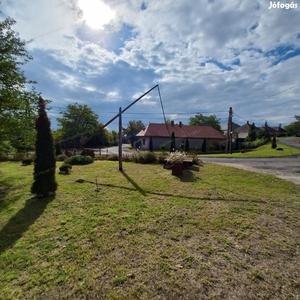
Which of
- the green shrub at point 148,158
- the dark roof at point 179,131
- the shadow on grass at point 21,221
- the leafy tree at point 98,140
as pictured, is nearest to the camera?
the shadow on grass at point 21,221

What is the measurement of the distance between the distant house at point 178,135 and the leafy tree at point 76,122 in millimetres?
14539

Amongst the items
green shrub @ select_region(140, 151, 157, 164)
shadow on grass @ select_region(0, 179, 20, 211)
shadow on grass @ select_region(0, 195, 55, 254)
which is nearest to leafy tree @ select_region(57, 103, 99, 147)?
green shrub @ select_region(140, 151, 157, 164)

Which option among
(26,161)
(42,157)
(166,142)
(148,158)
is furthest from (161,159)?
(166,142)

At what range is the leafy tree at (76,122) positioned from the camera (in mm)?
38719

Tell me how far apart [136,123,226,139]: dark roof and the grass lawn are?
2678 centimetres

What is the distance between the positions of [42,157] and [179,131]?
3033cm

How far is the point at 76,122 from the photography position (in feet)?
132

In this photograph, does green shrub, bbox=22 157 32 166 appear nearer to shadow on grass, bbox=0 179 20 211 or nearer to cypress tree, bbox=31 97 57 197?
shadow on grass, bbox=0 179 20 211

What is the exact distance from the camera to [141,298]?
5.93 ft

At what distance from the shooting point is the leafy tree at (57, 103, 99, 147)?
38719 mm

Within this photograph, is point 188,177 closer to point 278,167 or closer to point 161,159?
point 161,159

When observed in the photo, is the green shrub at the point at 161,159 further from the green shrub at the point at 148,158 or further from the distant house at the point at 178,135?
the distant house at the point at 178,135

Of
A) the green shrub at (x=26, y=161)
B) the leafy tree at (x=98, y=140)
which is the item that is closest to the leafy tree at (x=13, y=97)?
the green shrub at (x=26, y=161)

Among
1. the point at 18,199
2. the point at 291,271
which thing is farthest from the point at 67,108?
the point at 291,271
